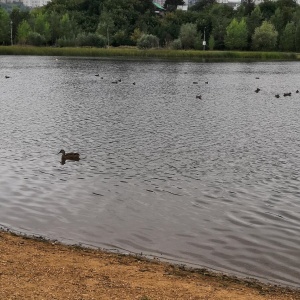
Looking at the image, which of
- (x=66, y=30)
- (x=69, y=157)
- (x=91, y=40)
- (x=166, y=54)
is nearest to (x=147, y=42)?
(x=166, y=54)

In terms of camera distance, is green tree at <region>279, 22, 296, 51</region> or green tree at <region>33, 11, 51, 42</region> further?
green tree at <region>33, 11, 51, 42</region>

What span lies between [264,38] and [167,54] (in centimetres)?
3694

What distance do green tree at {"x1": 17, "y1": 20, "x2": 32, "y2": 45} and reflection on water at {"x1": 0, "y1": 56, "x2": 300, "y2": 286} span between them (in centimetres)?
14290

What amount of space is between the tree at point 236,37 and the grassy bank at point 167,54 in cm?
Result: 1399

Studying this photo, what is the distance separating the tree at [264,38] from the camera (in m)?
174

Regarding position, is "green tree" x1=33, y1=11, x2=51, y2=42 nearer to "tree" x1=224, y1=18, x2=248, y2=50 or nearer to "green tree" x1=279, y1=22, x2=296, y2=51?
"tree" x1=224, y1=18, x2=248, y2=50

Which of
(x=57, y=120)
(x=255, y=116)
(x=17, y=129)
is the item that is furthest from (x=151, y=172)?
(x=255, y=116)

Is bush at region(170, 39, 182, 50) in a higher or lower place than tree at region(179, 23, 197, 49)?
lower

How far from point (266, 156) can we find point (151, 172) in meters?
7.42

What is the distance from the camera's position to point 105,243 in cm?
1554

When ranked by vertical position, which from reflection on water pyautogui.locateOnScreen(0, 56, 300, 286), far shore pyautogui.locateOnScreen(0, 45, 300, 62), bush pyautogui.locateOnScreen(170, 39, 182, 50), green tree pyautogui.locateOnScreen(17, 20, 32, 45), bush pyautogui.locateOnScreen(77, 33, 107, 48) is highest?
green tree pyautogui.locateOnScreen(17, 20, 32, 45)

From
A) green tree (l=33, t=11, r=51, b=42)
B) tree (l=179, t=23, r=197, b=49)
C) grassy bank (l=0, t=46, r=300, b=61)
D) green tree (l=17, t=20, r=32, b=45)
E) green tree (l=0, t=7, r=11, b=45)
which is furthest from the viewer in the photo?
green tree (l=33, t=11, r=51, b=42)

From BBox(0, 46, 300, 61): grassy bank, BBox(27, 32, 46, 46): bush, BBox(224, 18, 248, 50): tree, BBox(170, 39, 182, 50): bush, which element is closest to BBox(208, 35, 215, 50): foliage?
BBox(224, 18, 248, 50): tree

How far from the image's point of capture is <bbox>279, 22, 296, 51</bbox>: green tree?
182 metres
